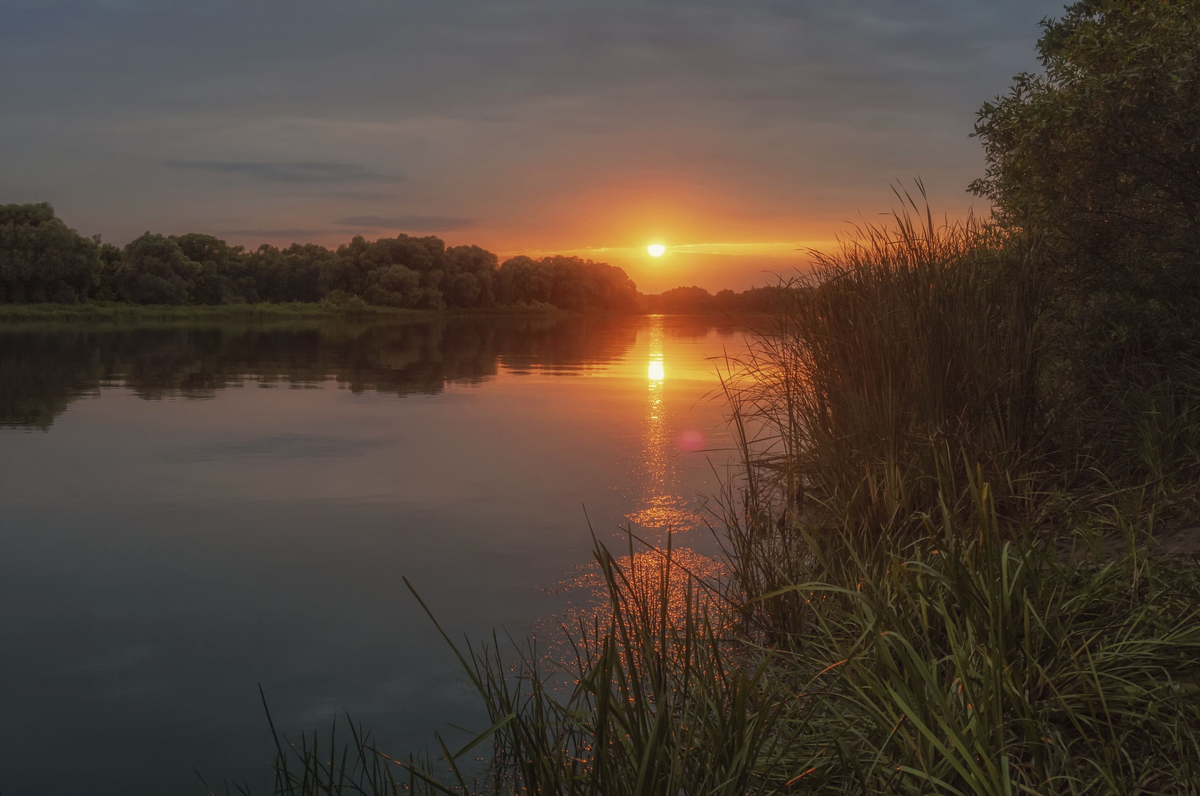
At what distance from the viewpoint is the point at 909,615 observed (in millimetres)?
3074

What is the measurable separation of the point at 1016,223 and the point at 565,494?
4063mm

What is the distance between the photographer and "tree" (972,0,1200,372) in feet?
18.2

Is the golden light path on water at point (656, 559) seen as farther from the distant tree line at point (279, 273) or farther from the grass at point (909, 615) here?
the distant tree line at point (279, 273)

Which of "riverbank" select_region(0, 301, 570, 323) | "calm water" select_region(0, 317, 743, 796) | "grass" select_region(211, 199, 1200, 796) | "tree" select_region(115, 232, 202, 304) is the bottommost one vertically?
"calm water" select_region(0, 317, 743, 796)

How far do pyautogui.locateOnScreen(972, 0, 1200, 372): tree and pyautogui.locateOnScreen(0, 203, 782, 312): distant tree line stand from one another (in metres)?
50.6

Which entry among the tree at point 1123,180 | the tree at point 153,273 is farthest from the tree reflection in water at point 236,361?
the tree at point 153,273

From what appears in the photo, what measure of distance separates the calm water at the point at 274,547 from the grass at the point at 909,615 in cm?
48

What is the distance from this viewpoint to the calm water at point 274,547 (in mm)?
3803

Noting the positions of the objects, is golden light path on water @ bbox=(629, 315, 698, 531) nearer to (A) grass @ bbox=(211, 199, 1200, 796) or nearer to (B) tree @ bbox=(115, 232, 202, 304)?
(A) grass @ bbox=(211, 199, 1200, 796)

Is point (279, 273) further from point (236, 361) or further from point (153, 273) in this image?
point (236, 361)

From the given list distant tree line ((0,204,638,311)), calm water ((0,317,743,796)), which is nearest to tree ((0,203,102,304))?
distant tree line ((0,204,638,311))

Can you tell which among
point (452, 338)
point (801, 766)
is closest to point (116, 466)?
point (801, 766)

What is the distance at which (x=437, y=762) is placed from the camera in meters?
3.46

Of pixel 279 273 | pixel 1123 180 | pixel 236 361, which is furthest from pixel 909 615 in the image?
pixel 279 273
